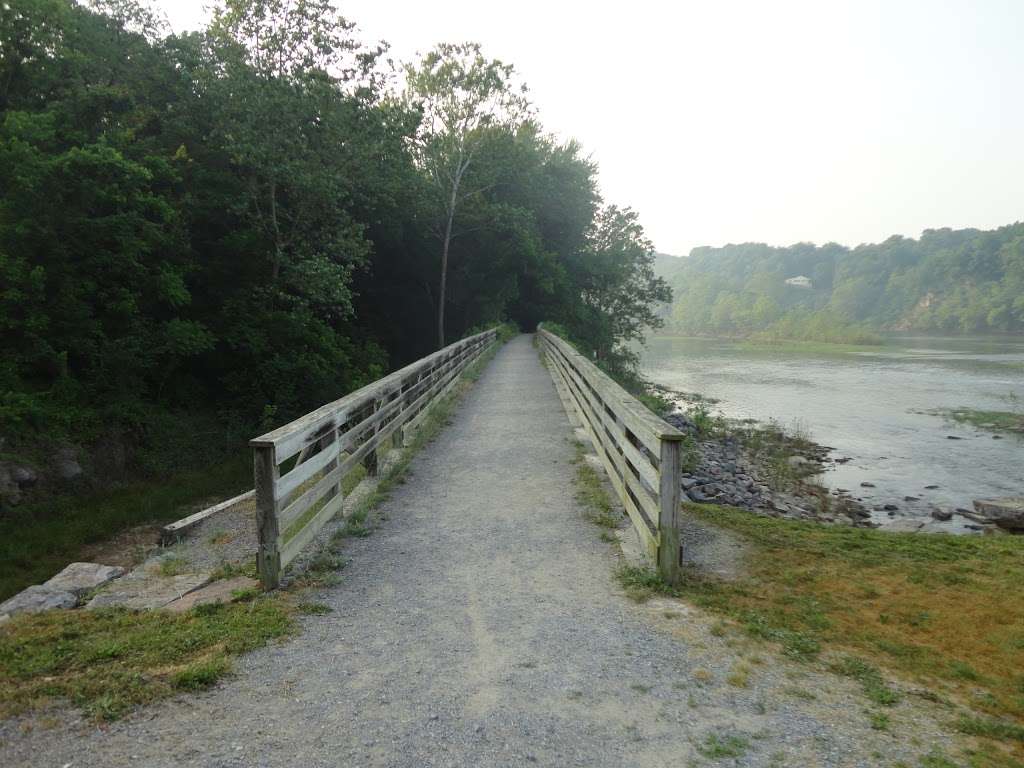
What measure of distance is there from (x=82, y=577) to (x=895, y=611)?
7651mm

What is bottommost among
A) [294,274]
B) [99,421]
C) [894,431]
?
[894,431]

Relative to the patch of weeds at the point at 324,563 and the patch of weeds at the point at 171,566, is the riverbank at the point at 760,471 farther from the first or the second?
the patch of weeds at the point at 171,566

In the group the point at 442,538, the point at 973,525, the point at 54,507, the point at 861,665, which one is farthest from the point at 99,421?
the point at 973,525

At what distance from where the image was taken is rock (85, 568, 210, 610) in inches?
176

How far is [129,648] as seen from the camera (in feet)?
11.5

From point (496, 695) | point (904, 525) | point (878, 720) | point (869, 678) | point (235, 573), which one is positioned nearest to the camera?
point (878, 720)

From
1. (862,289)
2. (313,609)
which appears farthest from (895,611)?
(862,289)

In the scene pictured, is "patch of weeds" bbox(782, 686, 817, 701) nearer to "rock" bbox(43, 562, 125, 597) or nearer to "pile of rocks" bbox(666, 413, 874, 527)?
"rock" bbox(43, 562, 125, 597)

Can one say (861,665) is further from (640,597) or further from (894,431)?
(894,431)

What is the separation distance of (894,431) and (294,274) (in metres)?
19.4

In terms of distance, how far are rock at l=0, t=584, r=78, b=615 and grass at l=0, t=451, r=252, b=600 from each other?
15.5 ft

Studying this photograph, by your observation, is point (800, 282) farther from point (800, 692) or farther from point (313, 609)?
point (313, 609)

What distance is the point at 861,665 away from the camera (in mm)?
3375

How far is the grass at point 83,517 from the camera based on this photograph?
36.1ft
